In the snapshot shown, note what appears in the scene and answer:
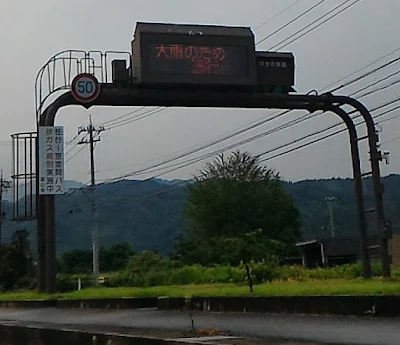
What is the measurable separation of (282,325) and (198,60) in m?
15.1

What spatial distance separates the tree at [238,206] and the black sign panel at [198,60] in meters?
29.7

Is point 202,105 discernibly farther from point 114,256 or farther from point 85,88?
point 114,256

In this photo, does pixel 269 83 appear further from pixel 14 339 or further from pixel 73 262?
pixel 73 262

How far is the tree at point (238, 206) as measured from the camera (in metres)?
57.3

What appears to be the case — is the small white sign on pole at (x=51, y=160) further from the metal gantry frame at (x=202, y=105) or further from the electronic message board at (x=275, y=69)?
the electronic message board at (x=275, y=69)

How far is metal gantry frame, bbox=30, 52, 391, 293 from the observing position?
79.2ft

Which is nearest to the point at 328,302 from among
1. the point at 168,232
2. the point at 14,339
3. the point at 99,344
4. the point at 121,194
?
the point at 99,344

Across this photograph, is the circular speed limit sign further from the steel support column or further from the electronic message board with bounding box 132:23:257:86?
the electronic message board with bounding box 132:23:257:86

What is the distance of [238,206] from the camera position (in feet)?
190

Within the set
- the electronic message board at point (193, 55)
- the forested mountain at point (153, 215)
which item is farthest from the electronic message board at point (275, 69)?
the forested mountain at point (153, 215)

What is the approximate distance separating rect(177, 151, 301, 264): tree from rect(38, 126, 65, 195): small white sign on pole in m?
29.3

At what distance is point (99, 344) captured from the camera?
10.9 meters

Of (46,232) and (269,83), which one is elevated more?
(269,83)

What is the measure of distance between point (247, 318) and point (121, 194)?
333 feet
